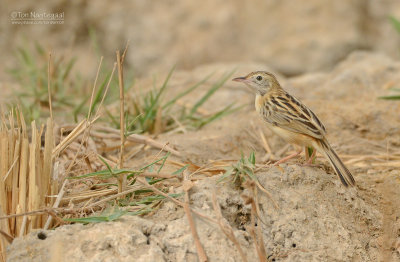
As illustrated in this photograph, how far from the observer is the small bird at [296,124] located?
4.16m

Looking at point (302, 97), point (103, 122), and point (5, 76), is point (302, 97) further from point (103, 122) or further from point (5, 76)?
point (5, 76)

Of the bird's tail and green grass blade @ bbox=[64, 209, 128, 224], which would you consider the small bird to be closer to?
the bird's tail

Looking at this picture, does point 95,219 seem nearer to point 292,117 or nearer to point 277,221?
point 277,221

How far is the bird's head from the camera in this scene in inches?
211

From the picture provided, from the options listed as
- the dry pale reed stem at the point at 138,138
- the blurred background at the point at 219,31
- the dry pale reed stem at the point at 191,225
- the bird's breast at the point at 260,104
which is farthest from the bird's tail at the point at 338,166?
the blurred background at the point at 219,31

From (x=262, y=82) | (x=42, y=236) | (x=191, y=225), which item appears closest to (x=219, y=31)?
(x=262, y=82)

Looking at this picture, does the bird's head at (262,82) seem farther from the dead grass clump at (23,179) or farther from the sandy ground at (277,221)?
the dead grass clump at (23,179)

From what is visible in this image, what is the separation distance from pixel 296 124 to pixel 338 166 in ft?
1.84

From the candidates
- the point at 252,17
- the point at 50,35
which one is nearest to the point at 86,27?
the point at 50,35

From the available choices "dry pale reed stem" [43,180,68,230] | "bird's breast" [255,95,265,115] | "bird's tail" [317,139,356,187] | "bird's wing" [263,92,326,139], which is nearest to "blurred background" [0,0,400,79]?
"bird's breast" [255,95,265,115]

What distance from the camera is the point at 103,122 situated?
19.8 feet

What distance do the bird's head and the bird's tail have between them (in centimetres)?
110

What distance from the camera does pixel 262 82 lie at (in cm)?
540

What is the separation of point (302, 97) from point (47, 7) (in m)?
5.63
